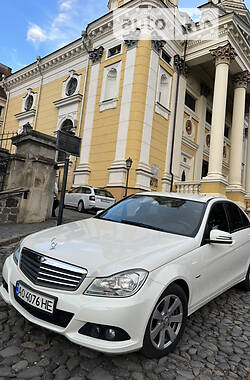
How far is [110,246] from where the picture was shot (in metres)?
2.57

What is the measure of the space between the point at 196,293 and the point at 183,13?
21.8 meters

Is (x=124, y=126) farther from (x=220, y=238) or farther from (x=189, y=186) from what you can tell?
(x=220, y=238)

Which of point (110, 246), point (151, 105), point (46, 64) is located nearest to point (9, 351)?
point (110, 246)

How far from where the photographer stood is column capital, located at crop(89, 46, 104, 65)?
19.3m

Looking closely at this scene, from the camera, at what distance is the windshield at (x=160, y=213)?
324 cm

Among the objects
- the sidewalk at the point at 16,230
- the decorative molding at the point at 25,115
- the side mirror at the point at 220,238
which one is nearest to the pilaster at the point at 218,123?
the sidewalk at the point at 16,230

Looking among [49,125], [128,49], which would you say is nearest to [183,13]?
[128,49]

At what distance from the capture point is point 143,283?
85.9 inches

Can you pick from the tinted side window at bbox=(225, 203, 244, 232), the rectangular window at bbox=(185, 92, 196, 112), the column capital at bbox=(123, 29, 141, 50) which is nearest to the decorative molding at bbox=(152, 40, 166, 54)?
the column capital at bbox=(123, 29, 141, 50)

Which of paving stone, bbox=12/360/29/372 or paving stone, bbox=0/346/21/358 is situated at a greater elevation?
paving stone, bbox=0/346/21/358

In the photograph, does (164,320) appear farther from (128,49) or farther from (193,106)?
(193,106)

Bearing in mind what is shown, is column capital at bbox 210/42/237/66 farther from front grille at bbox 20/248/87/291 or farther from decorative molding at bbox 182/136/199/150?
front grille at bbox 20/248/87/291

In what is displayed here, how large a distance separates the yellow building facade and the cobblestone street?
12.9 meters

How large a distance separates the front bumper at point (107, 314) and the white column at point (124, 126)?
13.6 metres
